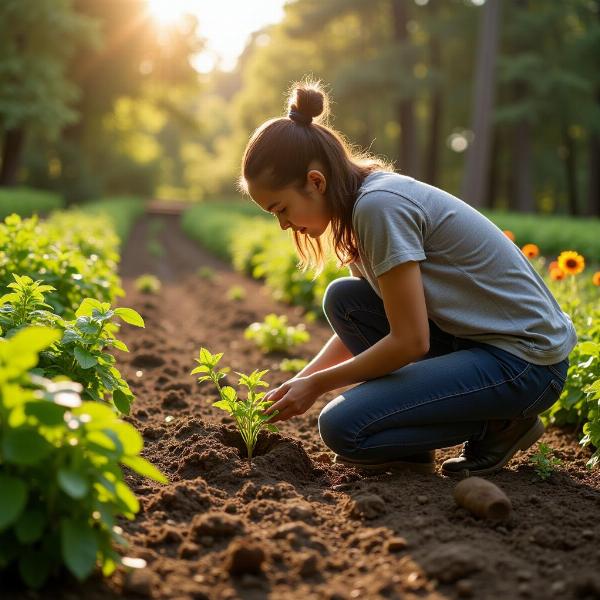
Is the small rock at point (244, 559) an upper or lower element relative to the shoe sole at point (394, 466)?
upper

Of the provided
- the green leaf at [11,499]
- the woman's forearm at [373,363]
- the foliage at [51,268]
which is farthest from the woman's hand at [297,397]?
the foliage at [51,268]

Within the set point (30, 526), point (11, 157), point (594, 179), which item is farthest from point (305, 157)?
point (594, 179)

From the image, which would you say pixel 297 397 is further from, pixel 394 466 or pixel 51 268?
pixel 51 268

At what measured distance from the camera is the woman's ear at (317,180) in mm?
2850

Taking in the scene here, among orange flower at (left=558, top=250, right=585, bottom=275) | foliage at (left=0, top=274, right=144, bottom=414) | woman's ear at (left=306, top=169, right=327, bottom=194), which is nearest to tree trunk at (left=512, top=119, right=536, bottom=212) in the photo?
orange flower at (left=558, top=250, right=585, bottom=275)

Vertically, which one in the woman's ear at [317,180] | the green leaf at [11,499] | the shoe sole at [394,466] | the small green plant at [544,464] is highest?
the woman's ear at [317,180]

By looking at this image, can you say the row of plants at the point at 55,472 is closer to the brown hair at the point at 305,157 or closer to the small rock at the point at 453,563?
the small rock at the point at 453,563

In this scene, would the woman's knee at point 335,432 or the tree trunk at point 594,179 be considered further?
the tree trunk at point 594,179

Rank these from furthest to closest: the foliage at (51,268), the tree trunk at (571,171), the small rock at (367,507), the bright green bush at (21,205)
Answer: the tree trunk at (571,171)
the bright green bush at (21,205)
the foliage at (51,268)
the small rock at (367,507)

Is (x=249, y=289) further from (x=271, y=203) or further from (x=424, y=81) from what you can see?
(x=424, y=81)

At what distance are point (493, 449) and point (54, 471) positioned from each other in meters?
1.93

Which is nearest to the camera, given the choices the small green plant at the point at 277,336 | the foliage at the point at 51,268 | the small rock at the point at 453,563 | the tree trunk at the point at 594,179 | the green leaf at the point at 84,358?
the small rock at the point at 453,563

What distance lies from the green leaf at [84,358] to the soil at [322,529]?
52cm

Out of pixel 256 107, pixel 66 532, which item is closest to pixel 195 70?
pixel 256 107
